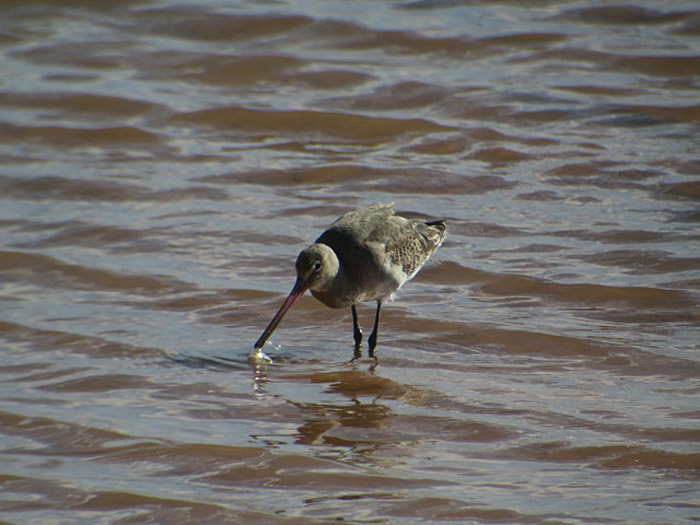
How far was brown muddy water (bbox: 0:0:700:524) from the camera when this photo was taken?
5.31 metres

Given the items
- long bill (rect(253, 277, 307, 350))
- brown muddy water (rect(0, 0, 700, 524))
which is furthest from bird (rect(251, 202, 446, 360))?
brown muddy water (rect(0, 0, 700, 524))

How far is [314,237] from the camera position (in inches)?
357

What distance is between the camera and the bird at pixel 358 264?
6875 mm

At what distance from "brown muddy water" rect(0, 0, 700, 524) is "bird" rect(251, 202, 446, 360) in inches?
12.4

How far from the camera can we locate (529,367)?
22.2 feet

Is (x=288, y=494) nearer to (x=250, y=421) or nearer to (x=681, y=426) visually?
(x=250, y=421)

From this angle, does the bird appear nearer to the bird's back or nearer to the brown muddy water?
the bird's back

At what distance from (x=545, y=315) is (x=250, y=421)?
7.93 ft

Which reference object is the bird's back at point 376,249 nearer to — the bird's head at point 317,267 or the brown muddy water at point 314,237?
the bird's head at point 317,267

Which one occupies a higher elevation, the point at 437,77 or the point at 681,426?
the point at 437,77

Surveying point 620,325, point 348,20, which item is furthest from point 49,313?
point 348,20

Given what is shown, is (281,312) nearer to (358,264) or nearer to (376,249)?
(358,264)

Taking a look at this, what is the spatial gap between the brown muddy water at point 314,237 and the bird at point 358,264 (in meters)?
0.31

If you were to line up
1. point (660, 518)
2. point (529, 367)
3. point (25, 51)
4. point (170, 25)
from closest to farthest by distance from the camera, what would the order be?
point (660, 518)
point (529, 367)
point (25, 51)
point (170, 25)
